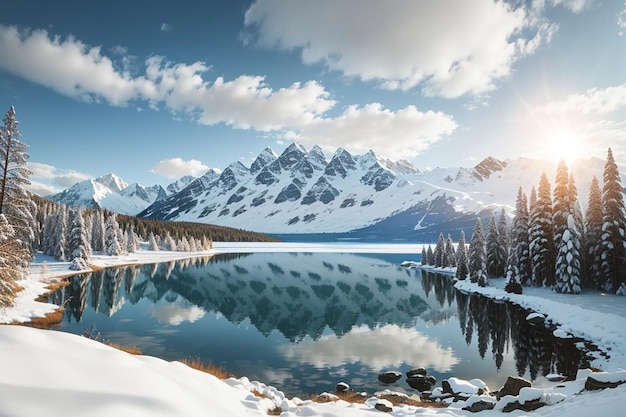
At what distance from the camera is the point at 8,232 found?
80.9ft

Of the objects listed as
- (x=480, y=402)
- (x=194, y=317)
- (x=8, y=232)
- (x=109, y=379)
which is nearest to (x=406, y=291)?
(x=194, y=317)

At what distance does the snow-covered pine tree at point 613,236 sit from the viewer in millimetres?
41062

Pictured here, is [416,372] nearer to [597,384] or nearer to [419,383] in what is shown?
[419,383]

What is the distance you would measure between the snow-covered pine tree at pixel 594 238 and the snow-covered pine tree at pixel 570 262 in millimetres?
1955

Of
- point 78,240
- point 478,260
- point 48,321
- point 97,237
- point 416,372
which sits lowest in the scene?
point 416,372

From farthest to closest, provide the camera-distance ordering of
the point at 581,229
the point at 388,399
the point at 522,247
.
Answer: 1. the point at 522,247
2. the point at 581,229
3. the point at 388,399

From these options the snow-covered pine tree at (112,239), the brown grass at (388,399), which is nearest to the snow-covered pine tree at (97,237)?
the snow-covered pine tree at (112,239)

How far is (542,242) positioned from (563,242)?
6.84 m

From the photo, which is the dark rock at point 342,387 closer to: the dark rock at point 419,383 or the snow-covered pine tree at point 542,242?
the dark rock at point 419,383

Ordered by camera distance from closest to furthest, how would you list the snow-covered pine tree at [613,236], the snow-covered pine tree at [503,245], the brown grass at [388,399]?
the brown grass at [388,399] < the snow-covered pine tree at [613,236] < the snow-covered pine tree at [503,245]

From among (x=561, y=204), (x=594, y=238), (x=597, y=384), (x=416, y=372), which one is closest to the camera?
(x=597, y=384)

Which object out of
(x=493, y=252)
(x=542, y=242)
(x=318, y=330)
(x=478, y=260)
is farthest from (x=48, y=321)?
(x=493, y=252)

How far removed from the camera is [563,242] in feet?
143

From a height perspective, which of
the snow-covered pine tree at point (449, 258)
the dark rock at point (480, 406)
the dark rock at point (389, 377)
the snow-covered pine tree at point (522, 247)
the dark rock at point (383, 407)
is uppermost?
the snow-covered pine tree at point (522, 247)
